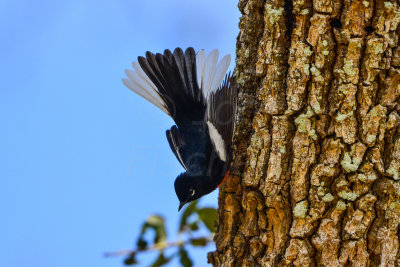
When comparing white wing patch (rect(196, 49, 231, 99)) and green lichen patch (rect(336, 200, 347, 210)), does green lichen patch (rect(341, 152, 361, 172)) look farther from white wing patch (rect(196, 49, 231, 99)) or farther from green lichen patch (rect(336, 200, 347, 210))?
white wing patch (rect(196, 49, 231, 99))

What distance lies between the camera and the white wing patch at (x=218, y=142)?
10.9 ft

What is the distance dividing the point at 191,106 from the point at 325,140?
5.09 feet

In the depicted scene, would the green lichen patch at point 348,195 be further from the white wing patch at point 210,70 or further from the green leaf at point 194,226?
the green leaf at point 194,226

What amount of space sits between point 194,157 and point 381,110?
1709 mm

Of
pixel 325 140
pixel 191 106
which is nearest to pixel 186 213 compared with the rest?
pixel 191 106

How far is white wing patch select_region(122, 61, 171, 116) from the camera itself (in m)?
3.84

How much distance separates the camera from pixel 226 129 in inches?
125

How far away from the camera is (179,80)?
373 centimetres

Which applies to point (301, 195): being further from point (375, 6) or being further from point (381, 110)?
point (375, 6)

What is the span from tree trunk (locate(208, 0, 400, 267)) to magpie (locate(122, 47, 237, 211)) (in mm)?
679

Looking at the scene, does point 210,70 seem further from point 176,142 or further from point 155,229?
point 155,229

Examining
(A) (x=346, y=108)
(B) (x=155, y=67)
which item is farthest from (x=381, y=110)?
(B) (x=155, y=67)

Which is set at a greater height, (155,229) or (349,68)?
(349,68)

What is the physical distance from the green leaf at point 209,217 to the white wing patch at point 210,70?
93cm
